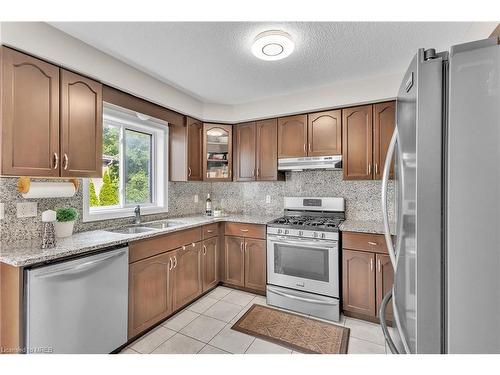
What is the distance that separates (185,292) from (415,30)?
297 cm

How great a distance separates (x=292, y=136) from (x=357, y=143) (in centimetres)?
75

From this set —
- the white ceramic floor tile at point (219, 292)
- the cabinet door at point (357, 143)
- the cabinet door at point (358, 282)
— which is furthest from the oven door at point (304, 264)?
the cabinet door at point (357, 143)

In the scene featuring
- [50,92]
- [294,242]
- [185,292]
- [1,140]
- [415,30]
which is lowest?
[185,292]

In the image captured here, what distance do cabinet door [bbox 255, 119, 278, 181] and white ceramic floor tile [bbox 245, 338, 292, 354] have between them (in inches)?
70.4

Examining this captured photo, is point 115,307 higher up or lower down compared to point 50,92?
lower down

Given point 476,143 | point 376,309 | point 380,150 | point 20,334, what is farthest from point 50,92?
point 376,309

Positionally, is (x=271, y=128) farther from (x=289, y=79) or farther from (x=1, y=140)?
(x=1, y=140)

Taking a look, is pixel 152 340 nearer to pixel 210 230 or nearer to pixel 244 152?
pixel 210 230

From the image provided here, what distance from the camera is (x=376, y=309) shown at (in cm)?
228

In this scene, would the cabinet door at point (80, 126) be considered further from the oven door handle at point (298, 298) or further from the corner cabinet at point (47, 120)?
the oven door handle at point (298, 298)

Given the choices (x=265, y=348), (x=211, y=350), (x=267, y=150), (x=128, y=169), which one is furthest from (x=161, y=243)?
(x=267, y=150)

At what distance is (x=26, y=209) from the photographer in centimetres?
177

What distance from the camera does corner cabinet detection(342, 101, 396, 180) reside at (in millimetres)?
2492

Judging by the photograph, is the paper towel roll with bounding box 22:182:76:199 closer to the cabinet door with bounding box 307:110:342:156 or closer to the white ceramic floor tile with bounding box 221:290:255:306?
the white ceramic floor tile with bounding box 221:290:255:306
